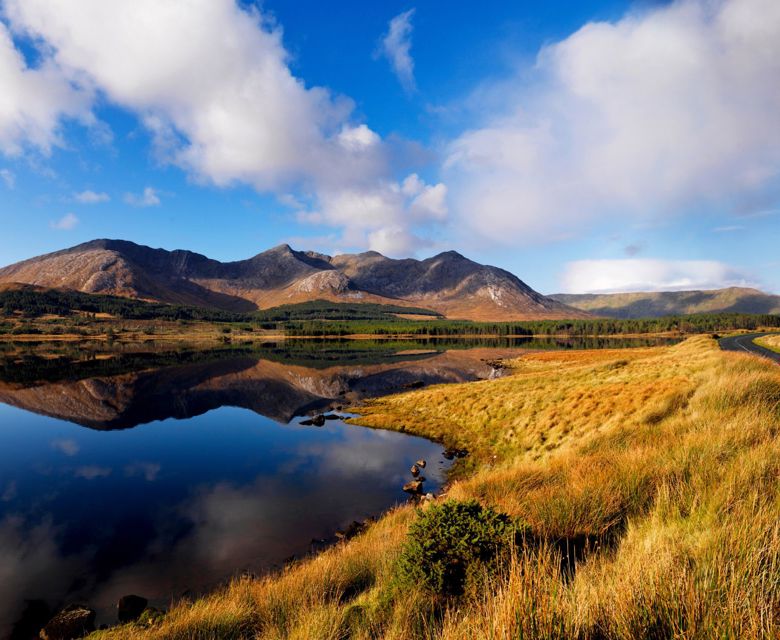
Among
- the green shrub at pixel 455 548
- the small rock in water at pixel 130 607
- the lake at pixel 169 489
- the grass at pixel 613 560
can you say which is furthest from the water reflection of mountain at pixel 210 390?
the green shrub at pixel 455 548

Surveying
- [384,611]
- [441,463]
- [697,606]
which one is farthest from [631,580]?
[441,463]

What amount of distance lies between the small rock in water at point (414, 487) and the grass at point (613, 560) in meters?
6.96

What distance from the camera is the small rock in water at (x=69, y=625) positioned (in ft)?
38.3

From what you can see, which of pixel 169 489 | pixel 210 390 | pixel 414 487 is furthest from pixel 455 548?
pixel 210 390

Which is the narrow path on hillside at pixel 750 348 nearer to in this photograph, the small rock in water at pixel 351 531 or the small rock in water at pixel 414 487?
the small rock in water at pixel 414 487

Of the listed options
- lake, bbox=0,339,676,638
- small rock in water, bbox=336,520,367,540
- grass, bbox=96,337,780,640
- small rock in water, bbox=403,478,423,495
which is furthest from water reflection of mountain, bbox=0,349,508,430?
grass, bbox=96,337,780,640

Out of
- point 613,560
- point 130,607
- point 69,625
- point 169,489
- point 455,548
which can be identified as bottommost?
point 169,489

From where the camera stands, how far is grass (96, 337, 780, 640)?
165 inches

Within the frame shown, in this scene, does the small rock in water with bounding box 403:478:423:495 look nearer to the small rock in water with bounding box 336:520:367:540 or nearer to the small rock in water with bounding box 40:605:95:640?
the small rock in water with bounding box 336:520:367:540

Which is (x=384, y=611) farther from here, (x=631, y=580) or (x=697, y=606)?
(x=697, y=606)

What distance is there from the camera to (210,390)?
63188mm

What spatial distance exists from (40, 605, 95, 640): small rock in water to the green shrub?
10935 millimetres

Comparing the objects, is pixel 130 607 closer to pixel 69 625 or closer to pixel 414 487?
pixel 69 625

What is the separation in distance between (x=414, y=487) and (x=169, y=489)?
565 inches
